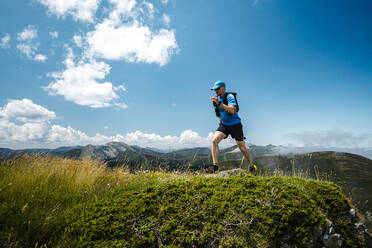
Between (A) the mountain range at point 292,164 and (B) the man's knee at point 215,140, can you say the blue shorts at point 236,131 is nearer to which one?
(B) the man's knee at point 215,140

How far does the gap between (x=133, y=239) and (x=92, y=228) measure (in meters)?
0.66

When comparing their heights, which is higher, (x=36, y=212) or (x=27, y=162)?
(x=27, y=162)

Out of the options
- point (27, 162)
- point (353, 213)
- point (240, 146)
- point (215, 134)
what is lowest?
point (353, 213)

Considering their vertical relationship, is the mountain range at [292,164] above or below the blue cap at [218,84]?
below

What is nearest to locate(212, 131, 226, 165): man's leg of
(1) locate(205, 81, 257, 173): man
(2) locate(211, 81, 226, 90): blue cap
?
(1) locate(205, 81, 257, 173): man

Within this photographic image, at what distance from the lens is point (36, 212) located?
2.42m

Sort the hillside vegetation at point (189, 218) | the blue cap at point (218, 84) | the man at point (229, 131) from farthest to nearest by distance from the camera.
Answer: the blue cap at point (218, 84) < the man at point (229, 131) < the hillside vegetation at point (189, 218)

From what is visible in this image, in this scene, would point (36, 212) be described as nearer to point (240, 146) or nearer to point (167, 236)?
point (167, 236)

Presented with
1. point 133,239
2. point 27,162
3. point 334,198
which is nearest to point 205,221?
point 133,239

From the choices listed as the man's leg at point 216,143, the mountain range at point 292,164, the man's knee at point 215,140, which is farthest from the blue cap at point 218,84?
the mountain range at point 292,164

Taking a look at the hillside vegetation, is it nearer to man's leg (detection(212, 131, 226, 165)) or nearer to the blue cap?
man's leg (detection(212, 131, 226, 165))

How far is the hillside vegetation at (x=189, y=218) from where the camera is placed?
200cm

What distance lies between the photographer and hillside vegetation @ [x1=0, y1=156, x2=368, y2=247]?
200 cm

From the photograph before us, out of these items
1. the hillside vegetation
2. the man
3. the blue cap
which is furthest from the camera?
the blue cap
